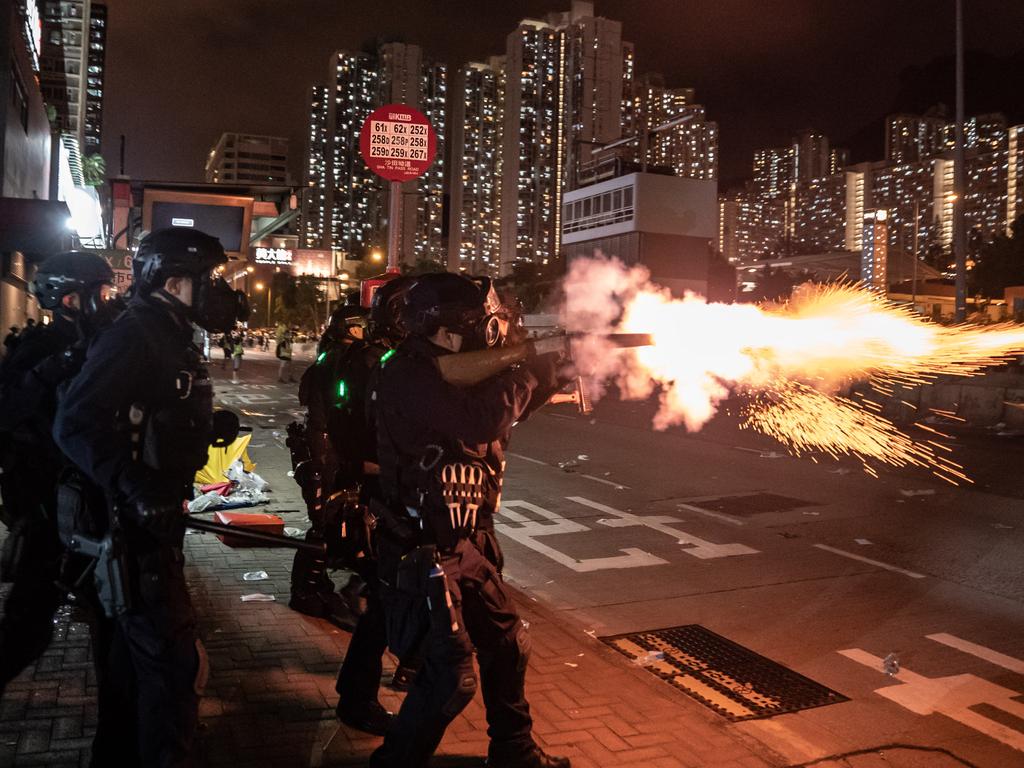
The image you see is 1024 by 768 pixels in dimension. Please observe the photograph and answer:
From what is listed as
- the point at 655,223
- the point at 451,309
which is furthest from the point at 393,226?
the point at 655,223

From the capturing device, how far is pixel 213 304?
346 centimetres

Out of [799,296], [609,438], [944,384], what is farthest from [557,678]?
Result: [944,384]

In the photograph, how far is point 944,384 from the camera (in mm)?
20547

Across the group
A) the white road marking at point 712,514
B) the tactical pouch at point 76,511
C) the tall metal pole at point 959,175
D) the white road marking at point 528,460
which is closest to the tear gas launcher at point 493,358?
the tactical pouch at point 76,511

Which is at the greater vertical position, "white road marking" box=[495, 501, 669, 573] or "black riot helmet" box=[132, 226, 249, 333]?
"black riot helmet" box=[132, 226, 249, 333]

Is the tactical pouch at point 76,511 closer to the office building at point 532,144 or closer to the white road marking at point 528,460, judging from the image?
the white road marking at point 528,460

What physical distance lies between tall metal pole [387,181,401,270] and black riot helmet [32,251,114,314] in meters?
4.95

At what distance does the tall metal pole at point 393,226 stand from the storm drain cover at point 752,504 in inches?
176

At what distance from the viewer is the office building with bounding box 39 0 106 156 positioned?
29.9 m

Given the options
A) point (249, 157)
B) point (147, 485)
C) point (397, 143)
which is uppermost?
point (249, 157)

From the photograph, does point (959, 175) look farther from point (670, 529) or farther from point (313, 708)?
point (313, 708)

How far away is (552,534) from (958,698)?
449 cm

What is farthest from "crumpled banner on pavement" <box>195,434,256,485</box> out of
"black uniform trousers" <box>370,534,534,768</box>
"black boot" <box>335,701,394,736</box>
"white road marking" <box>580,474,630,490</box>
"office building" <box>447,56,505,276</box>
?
"office building" <box>447,56,505,276</box>

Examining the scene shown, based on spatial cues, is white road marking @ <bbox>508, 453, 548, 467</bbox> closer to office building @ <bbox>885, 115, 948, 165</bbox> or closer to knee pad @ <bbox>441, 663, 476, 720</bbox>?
knee pad @ <bbox>441, 663, 476, 720</bbox>
